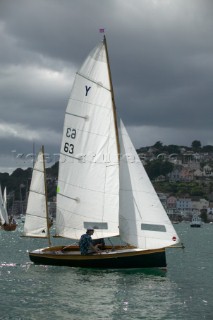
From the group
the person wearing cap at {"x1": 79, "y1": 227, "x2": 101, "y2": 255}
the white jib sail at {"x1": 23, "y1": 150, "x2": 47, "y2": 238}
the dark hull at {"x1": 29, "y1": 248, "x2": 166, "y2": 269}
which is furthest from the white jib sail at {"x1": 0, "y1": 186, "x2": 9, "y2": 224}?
the person wearing cap at {"x1": 79, "y1": 227, "x2": 101, "y2": 255}

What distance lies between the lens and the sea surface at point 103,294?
73.1ft

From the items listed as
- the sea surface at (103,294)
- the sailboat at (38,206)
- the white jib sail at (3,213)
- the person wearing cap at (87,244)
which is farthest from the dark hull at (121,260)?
the white jib sail at (3,213)

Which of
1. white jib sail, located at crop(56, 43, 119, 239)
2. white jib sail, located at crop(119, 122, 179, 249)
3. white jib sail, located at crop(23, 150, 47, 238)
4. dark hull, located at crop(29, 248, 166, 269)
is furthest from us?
white jib sail, located at crop(23, 150, 47, 238)

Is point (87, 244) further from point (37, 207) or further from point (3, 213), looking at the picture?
point (3, 213)

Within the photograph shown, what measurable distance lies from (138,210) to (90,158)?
3.98m

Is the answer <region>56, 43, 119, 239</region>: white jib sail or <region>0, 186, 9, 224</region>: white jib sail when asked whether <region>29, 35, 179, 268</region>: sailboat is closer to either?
<region>56, 43, 119, 239</region>: white jib sail

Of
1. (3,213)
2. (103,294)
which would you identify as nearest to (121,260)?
(103,294)

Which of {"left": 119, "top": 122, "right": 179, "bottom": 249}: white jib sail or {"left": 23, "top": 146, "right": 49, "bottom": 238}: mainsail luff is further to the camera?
{"left": 23, "top": 146, "right": 49, "bottom": 238}: mainsail luff

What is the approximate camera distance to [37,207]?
37656 mm

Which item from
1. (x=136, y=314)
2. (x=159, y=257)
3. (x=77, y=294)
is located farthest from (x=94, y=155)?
(x=136, y=314)

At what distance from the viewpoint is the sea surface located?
2228 centimetres

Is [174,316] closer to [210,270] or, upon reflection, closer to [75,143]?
[75,143]

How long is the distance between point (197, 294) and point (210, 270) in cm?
1146

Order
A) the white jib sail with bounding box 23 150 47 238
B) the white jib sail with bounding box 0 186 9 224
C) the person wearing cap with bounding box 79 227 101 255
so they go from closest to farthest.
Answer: the person wearing cap with bounding box 79 227 101 255 → the white jib sail with bounding box 23 150 47 238 → the white jib sail with bounding box 0 186 9 224
